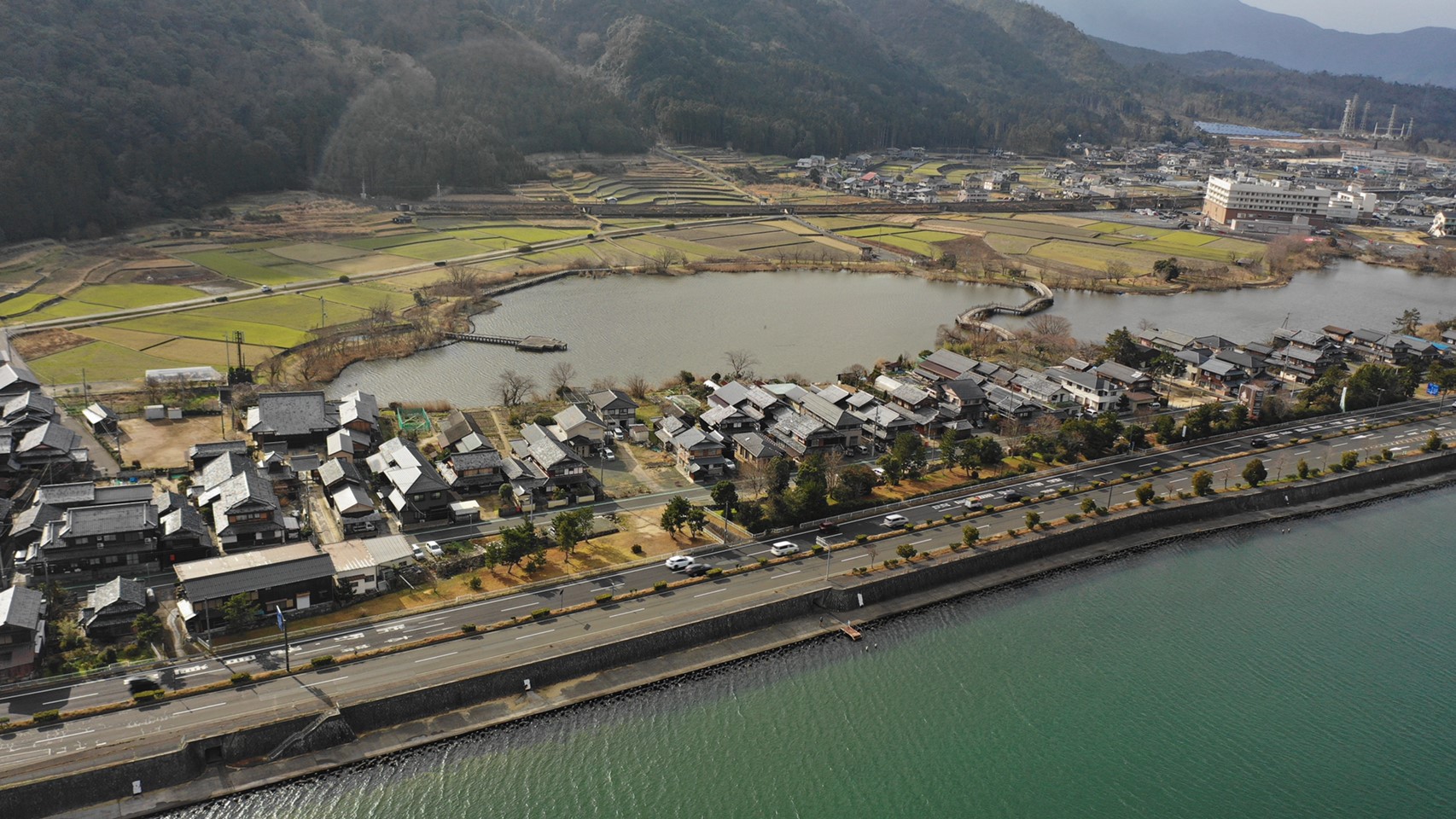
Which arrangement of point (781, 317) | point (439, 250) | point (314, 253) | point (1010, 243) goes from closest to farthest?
point (781, 317), point (314, 253), point (439, 250), point (1010, 243)

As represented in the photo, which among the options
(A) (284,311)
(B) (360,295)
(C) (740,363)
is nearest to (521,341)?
(C) (740,363)

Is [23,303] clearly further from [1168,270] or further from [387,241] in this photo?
[1168,270]

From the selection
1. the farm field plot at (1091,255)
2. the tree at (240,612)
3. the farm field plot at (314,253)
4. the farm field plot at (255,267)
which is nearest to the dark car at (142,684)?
the tree at (240,612)

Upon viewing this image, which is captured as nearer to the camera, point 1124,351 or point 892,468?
point 892,468

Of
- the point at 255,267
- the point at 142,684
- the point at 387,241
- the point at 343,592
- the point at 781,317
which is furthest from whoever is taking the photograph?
the point at 387,241

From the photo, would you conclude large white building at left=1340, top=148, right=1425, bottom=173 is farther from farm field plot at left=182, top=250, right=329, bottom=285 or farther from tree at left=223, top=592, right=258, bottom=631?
tree at left=223, top=592, right=258, bottom=631

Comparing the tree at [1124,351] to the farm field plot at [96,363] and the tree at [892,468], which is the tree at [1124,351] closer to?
the tree at [892,468]

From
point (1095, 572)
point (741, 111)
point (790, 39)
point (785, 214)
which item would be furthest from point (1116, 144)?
point (1095, 572)

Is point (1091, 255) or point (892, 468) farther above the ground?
point (1091, 255)
